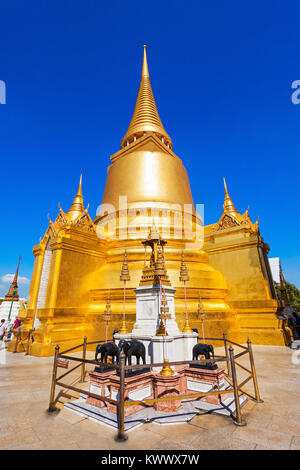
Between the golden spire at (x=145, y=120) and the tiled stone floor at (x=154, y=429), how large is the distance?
19.2 meters

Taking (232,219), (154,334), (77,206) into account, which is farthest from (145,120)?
(154,334)

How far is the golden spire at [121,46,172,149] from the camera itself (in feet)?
65.4

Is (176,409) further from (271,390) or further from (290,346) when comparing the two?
(290,346)

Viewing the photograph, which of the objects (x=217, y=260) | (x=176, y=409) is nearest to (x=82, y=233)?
(x=217, y=260)

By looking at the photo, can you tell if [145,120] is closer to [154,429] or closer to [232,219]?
[232,219]

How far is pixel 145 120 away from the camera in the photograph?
67.7 feet

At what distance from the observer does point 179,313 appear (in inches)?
382

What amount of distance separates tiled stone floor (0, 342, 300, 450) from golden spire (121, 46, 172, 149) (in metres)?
19.2

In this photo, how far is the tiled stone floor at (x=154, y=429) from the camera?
8.96 feet

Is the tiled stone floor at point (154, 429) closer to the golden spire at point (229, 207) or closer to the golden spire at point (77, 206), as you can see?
the golden spire at point (77, 206)

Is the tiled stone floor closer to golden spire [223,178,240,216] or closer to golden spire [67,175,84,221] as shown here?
golden spire [67,175,84,221]

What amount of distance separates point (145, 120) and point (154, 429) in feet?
71.0
